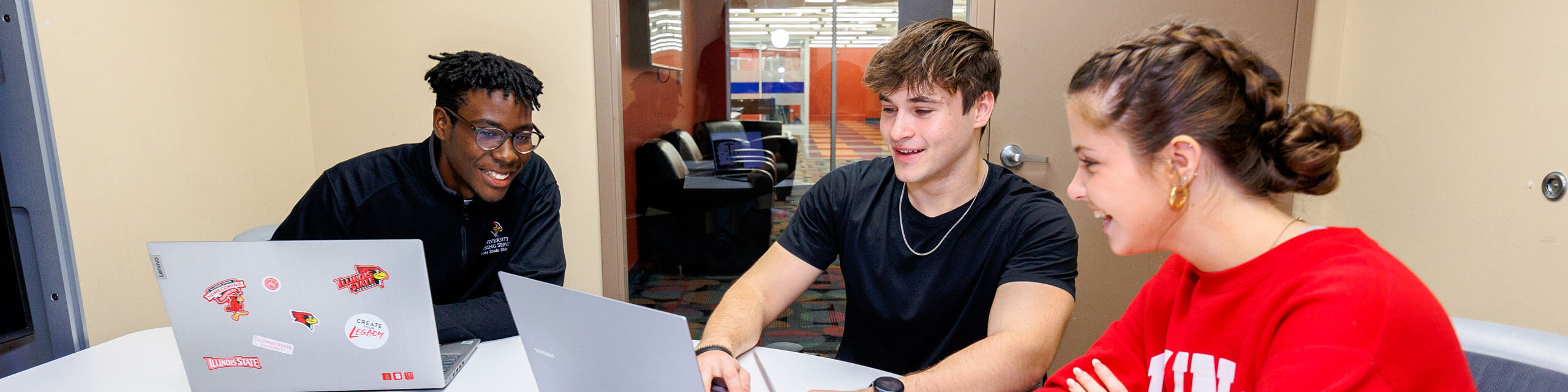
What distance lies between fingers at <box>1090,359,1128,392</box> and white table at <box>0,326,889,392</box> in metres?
0.35

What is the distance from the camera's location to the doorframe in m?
2.60

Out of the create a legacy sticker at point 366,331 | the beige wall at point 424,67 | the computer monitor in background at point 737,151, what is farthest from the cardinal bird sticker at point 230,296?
the computer monitor in background at point 737,151

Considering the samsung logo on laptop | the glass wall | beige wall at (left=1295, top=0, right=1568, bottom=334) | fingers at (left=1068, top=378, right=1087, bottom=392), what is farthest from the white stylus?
beige wall at (left=1295, top=0, right=1568, bottom=334)

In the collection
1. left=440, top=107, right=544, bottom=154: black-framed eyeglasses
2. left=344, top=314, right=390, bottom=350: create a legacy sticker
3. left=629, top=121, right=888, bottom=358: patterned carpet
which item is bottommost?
left=629, top=121, right=888, bottom=358: patterned carpet

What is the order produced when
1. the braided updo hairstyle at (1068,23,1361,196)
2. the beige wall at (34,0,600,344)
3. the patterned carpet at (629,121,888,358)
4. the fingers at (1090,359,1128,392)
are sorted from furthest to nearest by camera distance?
the patterned carpet at (629,121,888,358)
the beige wall at (34,0,600,344)
the fingers at (1090,359,1128,392)
the braided updo hairstyle at (1068,23,1361,196)

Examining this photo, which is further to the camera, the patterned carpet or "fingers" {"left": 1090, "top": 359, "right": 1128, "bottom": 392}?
the patterned carpet

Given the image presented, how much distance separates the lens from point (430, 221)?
5.80 ft

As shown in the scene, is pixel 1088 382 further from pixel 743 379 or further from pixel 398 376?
pixel 398 376

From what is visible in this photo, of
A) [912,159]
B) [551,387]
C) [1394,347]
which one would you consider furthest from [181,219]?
[1394,347]

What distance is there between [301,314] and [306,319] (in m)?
0.01

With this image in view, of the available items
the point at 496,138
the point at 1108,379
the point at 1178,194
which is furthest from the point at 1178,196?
the point at 496,138

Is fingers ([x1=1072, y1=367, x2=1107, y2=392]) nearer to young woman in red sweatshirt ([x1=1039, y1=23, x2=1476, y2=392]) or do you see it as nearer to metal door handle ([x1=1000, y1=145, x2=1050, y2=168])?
young woman in red sweatshirt ([x1=1039, y1=23, x2=1476, y2=392])

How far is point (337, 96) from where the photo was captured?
8.82 ft

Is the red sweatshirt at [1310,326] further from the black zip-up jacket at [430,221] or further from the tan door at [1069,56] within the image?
the tan door at [1069,56]
